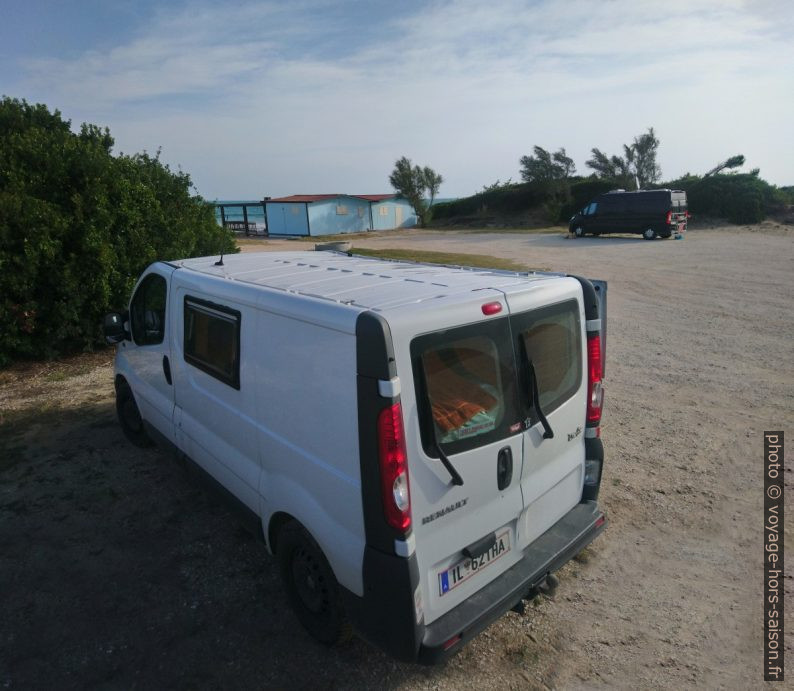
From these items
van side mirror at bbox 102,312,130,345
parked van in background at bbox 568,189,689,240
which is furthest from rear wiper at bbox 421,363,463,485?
parked van in background at bbox 568,189,689,240

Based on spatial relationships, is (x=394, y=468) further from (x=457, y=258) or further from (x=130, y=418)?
(x=457, y=258)

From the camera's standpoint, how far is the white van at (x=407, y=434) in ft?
8.36

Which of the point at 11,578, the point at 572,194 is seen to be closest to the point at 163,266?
the point at 11,578

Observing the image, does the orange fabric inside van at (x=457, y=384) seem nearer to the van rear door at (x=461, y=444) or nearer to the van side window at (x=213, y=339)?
the van rear door at (x=461, y=444)

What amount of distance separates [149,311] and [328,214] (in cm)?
3499

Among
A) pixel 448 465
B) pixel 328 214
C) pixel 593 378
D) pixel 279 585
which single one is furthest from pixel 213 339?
pixel 328 214

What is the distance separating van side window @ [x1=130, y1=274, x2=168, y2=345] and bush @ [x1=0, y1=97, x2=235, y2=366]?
427 centimetres

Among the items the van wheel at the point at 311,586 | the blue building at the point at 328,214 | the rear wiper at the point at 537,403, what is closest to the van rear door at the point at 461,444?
the rear wiper at the point at 537,403

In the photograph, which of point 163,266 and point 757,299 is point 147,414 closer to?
point 163,266

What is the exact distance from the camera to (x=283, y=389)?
309 centimetres

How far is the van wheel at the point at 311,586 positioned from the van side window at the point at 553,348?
153 cm

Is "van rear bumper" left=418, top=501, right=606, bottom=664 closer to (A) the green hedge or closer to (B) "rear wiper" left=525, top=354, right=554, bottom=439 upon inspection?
(B) "rear wiper" left=525, top=354, right=554, bottom=439

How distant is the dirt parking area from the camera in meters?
3.06

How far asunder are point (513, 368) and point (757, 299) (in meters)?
11.8
